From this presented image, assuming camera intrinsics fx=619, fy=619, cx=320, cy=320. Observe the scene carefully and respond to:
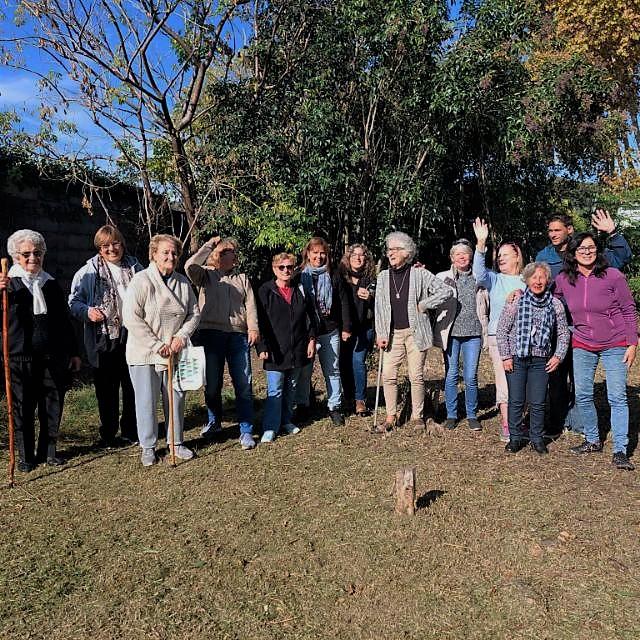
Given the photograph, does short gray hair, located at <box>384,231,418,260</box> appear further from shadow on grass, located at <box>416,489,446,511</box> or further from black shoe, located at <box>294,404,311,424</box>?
shadow on grass, located at <box>416,489,446,511</box>

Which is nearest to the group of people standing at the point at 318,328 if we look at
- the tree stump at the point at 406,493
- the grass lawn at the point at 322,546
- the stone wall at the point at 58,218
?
the grass lawn at the point at 322,546

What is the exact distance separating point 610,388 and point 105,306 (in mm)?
4258

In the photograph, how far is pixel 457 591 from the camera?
10.7ft

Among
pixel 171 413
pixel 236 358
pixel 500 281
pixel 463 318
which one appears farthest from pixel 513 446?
pixel 171 413

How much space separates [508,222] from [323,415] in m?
9.08

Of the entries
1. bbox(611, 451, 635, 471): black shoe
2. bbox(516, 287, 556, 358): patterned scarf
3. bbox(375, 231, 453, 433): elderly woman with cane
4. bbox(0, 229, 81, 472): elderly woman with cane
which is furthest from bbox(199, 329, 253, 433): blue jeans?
bbox(611, 451, 635, 471): black shoe

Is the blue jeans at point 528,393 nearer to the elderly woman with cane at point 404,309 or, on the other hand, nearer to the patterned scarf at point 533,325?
the patterned scarf at point 533,325

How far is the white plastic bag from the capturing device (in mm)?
5098

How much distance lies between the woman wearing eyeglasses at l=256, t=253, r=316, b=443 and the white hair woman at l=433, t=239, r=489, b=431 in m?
1.29

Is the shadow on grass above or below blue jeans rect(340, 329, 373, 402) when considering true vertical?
below

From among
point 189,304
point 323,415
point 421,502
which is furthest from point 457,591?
point 323,415

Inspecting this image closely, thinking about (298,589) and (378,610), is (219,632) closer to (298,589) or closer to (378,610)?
(298,589)

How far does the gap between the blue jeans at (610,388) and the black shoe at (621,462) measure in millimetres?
35

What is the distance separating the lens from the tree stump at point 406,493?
4109 millimetres
